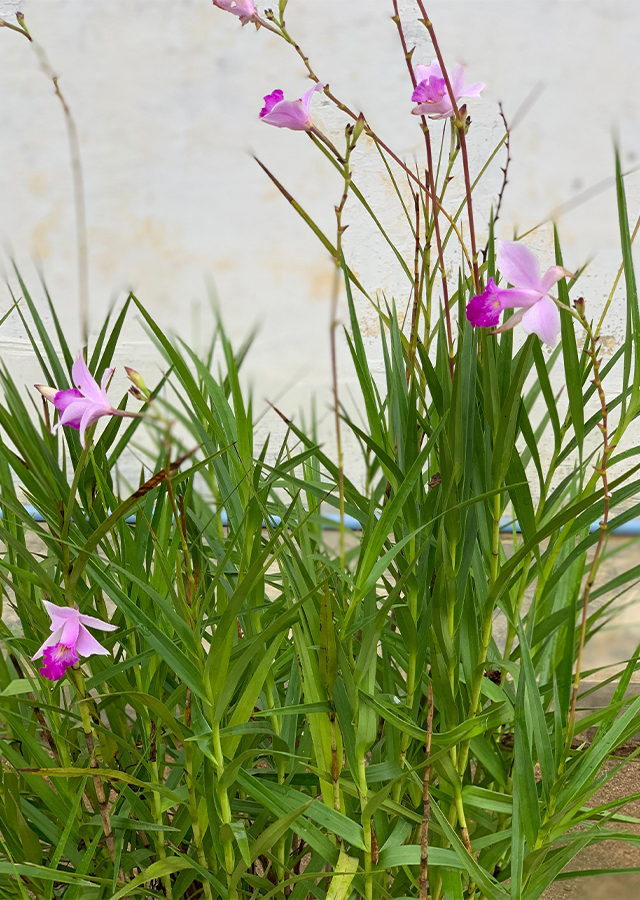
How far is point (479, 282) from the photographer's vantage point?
45 centimetres

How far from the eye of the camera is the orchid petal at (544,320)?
33 centimetres

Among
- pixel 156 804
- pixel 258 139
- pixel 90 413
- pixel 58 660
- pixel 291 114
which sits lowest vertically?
pixel 156 804

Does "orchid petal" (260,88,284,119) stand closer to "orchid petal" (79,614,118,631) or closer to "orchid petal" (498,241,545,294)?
"orchid petal" (498,241,545,294)

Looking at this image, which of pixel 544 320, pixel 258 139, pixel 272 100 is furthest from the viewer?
pixel 258 139

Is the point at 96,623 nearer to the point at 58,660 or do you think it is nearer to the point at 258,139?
the point at 58,660

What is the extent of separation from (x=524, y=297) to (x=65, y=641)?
0.95ft

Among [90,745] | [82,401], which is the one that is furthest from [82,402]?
[90,745]

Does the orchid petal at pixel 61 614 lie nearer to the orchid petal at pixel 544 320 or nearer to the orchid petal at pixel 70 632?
the orchid petal at pixel 70 632

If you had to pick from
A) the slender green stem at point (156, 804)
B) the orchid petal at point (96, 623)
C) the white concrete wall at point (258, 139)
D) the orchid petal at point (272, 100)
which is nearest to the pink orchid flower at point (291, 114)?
the orchid petal at point (272, 100)

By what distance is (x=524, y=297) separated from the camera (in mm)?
338

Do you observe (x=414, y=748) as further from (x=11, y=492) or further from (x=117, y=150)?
(x=117, y=150)

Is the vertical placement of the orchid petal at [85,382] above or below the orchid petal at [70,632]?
above

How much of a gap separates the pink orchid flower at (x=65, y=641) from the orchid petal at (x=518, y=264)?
0.26 metres

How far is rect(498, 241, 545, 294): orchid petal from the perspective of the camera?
0.34 m
